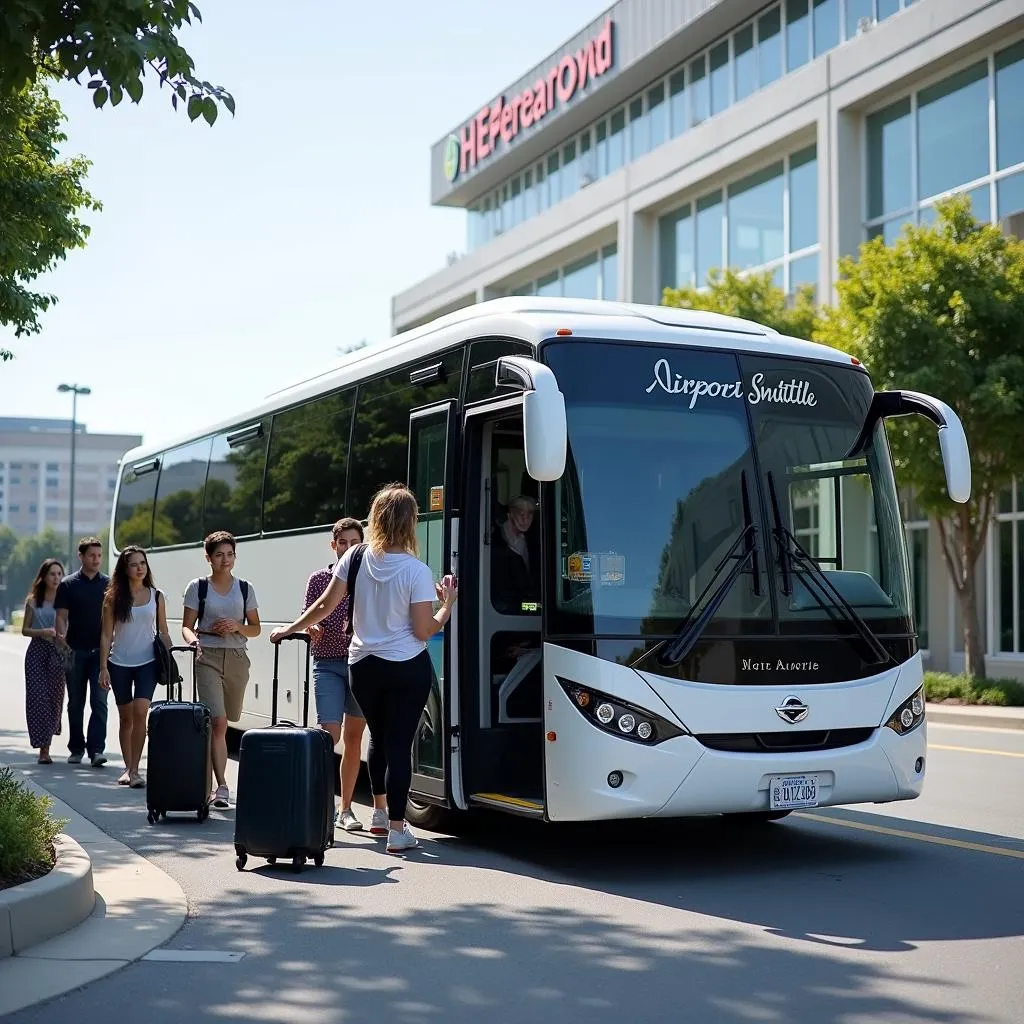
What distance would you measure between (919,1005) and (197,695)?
6.78 meters

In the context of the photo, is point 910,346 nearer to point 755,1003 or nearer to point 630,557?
point 630,557

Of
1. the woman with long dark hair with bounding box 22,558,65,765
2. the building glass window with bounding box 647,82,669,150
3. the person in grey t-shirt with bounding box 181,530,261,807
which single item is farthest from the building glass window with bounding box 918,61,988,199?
the person in grey t-shirt with bounding box 181,530,261,807

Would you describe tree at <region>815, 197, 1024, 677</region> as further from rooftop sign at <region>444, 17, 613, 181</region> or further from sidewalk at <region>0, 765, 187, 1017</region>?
rooftop sign at <region>444, 17, 613, 181</region>

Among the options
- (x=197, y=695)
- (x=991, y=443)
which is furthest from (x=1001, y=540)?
(x=197, y=695)

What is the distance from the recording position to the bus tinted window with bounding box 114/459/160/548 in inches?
720

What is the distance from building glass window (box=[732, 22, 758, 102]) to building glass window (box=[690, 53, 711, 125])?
1.15 m

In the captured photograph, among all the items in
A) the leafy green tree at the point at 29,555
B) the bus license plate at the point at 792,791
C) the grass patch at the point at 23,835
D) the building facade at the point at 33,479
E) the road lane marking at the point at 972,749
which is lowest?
the road lane marking at the point at 972,749

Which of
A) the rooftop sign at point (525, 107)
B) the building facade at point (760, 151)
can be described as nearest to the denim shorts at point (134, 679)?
the building facade at point (760, 151)

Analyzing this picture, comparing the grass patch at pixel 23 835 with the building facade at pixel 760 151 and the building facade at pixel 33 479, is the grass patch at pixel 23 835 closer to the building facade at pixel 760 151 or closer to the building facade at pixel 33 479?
the building facade at pixel 760 151

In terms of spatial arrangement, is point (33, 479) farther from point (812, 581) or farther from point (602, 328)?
point (812, 581)

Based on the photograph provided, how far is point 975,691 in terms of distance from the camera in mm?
22516

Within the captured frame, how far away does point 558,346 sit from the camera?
858cm

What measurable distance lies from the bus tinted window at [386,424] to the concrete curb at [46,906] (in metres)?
3.92

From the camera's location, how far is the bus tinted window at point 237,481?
14.0 meters
